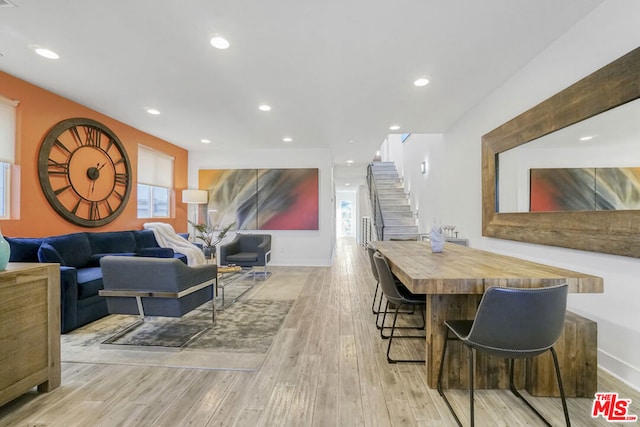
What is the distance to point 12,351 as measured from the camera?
1669mm

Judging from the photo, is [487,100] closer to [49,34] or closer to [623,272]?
[623,272]

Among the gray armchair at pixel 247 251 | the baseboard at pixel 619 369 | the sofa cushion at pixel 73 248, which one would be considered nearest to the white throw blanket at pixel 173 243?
the gray armchair at pixel 247 251

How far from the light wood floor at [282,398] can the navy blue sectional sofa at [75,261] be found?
0.88m

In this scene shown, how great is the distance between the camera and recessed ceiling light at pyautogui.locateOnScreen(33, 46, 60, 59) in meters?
2.65

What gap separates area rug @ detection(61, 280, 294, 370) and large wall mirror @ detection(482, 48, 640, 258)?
2701 mm

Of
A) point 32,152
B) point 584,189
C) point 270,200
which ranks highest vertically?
point 32,152

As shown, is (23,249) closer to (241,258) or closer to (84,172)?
(84,172)

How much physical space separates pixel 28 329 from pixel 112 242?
2706 millimetres

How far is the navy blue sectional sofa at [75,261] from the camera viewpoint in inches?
111

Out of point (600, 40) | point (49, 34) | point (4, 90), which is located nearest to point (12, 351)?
point (49, 34)

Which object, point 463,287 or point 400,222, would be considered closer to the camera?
point 463,287

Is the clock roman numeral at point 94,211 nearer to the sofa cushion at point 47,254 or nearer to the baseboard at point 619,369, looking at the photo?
the sofa cushion at point 47,254

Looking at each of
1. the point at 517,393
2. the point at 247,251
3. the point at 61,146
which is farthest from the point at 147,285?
the point at 247,251

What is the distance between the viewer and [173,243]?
513 centimetres
